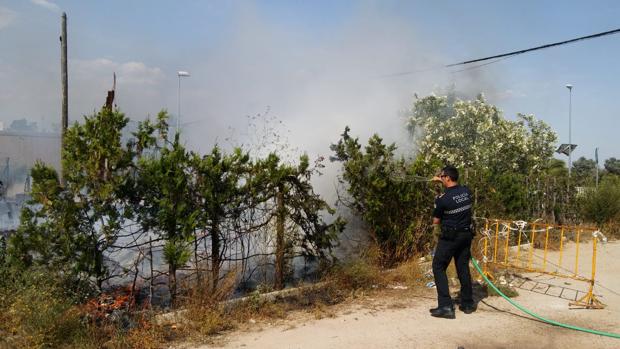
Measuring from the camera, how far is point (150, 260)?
536 centimetres

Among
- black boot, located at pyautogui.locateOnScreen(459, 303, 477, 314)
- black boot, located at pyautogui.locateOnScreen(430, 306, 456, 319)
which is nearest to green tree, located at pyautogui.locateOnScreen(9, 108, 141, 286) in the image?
black boot, located at pyautogui.locateOnScreen(430, 306, 456, 319)

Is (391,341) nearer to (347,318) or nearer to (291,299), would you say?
(347,318)

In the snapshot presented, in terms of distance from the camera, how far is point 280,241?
245 inches

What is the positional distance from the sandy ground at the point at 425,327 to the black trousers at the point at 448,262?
0.23 m

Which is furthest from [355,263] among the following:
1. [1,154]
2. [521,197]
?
[1,154]

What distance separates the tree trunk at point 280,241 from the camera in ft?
20.1

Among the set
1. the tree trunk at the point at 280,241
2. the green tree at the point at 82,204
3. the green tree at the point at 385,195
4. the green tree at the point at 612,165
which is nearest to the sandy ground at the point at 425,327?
the tree trunk at the point at 280,241

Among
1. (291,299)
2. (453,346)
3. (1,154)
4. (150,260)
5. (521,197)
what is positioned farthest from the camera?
(1,154)

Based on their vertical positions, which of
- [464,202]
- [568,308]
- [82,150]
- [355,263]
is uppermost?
[82,150]

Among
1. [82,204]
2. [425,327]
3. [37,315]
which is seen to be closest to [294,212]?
[425,327]

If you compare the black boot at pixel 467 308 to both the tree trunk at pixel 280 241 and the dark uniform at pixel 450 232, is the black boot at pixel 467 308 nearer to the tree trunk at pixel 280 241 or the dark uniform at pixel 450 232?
the dark uniform at pixel 450 232

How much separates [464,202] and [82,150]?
412 centimetres

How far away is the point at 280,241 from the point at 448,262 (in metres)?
2.05

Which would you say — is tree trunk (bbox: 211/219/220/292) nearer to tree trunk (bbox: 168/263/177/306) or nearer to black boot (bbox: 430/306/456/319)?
tree trunk (bbox: 168/263/177/306)
